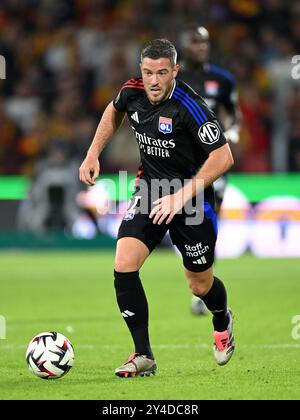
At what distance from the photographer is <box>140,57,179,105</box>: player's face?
20.0 feet

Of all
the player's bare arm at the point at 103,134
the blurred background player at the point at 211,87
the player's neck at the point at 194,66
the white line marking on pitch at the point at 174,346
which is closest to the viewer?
the player's bare arm at the point at 103,134

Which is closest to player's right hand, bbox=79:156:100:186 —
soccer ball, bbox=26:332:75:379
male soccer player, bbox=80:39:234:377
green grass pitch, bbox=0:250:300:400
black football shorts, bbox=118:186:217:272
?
male soccer player, bbox=80:39:234:377

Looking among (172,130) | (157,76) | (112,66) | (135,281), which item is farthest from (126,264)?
(112,66)

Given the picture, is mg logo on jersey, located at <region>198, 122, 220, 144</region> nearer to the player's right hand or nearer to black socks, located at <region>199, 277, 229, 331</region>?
the player's right hand

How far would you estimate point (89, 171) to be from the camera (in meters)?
6.41

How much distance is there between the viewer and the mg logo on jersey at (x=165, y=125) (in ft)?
20.6

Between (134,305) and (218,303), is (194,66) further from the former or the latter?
(134,305)

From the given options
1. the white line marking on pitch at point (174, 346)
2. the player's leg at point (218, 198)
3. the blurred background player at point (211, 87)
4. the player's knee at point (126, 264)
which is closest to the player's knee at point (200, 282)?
the player's knee at point (126, 264)

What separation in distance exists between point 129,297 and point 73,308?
391 cm

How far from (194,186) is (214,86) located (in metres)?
3.62

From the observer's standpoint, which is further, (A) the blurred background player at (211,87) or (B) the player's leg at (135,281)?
(A) the blurred background player at (211,87)

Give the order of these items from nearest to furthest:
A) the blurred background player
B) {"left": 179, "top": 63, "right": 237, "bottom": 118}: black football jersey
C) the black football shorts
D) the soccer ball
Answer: the soccer ball, the black football shorts, the blurred background player, {"left": 179, "top": 63, "right": 237, "bottom": 118}: black football jersey

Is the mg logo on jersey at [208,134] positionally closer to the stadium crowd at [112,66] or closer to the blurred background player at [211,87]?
the blurred background player at [211,87]

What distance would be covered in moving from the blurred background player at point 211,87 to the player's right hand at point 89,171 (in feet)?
9.73
